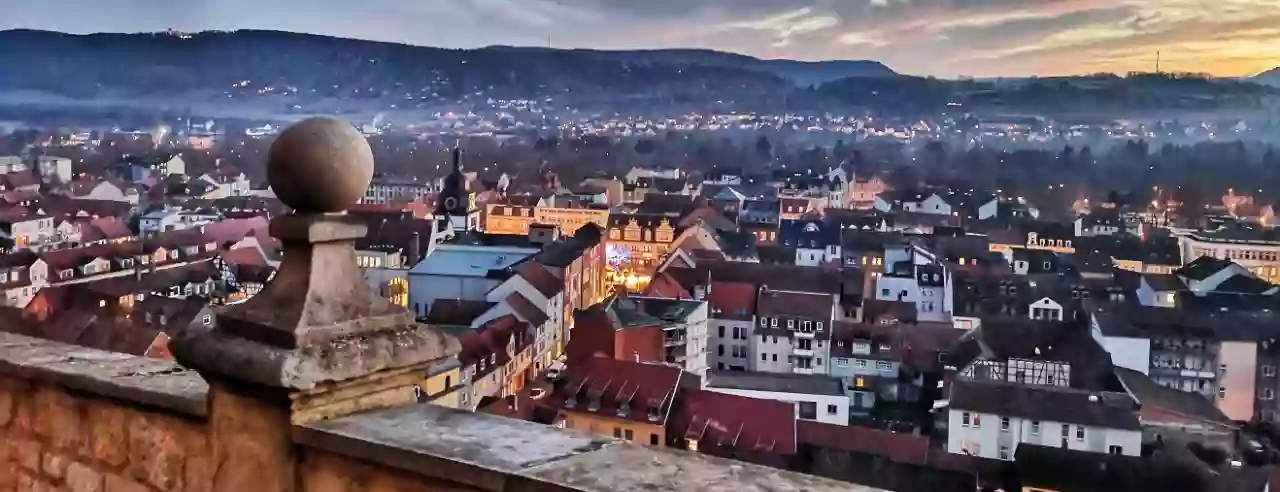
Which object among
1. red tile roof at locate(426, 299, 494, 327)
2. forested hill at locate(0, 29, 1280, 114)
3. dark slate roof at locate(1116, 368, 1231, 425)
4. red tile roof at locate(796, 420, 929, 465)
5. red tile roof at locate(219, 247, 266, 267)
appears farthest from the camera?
forested hill at locate(0, 29, 1280, 114)

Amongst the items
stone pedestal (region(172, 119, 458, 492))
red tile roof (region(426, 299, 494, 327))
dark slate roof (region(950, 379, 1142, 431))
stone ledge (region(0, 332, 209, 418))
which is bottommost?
dark slate roof (region(950, 379, 1142, 431))

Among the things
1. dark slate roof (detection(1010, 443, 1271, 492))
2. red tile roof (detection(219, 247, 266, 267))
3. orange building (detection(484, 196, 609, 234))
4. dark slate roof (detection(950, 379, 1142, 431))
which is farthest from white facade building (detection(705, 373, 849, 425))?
orange building (detection(484, 196, 609, 234))

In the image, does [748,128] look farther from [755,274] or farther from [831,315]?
[831,315]

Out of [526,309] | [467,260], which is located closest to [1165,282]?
[526,309]

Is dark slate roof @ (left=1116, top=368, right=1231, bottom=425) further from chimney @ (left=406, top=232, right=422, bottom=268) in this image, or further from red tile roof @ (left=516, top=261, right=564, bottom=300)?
chimney @ (left=406, top=232, right=422, bottom=268)

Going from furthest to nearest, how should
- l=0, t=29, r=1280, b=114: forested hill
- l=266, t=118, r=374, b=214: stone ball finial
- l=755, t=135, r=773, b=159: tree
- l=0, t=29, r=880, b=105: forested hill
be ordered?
l=755, t=135, r=773, b=159: tree, l=0, t=29, r=1280, b=114: forested hill, l=0, t=29, r=880, b=105: forested hill, l=266, t=118, r=374, b=214: stone ball finial

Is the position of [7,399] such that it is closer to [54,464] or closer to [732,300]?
[54,464]

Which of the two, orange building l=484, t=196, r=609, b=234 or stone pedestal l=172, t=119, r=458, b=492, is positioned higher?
stone pedestal l=172, t=119, r=458, b=492
